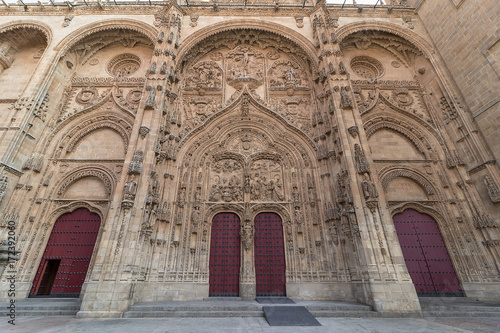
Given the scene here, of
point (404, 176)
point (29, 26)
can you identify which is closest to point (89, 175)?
point (29, 26)

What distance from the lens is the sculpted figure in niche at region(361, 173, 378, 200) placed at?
878cm

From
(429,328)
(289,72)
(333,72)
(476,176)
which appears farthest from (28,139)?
(476,176)

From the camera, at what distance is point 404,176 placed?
38.2ft

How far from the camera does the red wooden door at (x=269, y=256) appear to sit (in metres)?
9.88

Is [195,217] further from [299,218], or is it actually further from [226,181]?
[299,218]

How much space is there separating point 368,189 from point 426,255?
4775 mm

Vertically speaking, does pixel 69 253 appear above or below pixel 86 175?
below

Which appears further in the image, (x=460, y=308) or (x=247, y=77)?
(x=247, y=77)

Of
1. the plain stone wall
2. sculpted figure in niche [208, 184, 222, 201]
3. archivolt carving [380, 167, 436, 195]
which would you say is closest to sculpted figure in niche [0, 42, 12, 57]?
sculpted figure in niche [208, 184, 222, 201]

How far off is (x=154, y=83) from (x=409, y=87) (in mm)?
14372

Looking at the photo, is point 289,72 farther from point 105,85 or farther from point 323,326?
point 323,326

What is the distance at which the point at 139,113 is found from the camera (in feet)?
34.8

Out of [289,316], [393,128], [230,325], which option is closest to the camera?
[230,325]

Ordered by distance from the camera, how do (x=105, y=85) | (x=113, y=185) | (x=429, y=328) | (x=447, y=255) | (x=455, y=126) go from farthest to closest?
(x=105, y=85)
(x=455, y=126)
(x=113, y=185)
(x=447, y=255)
(x=429, y=328)
